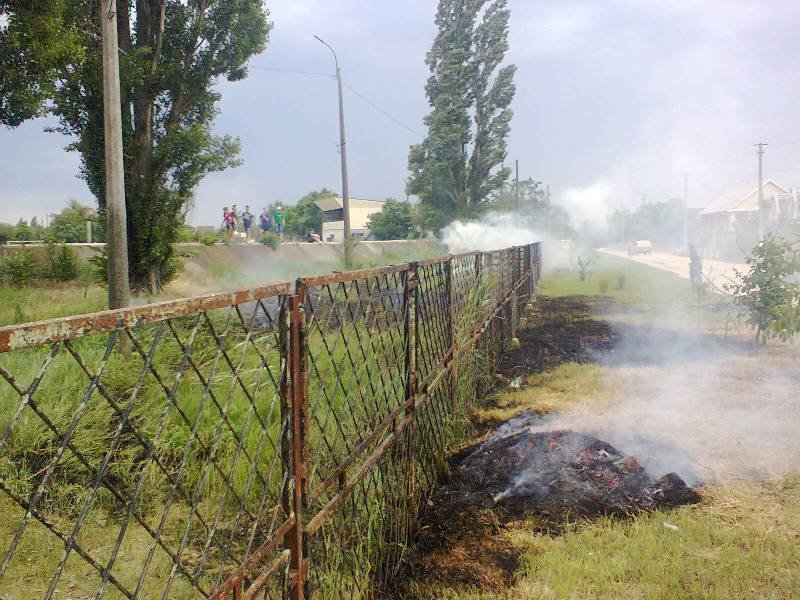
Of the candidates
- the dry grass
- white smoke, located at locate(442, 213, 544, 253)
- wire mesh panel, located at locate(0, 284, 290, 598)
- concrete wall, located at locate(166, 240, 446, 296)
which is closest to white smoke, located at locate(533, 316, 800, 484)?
the dry grass

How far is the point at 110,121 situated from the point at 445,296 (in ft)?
19.1

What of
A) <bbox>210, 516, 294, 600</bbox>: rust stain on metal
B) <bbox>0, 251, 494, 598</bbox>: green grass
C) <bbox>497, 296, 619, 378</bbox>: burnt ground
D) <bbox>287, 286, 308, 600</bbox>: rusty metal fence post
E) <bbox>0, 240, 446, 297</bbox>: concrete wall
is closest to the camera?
<bbox>210, 516, 294, 600</bbox>: rust stain on metal

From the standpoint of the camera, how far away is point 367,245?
2808 cm

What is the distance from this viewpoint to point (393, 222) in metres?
45.2

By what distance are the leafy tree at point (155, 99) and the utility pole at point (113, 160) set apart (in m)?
2.96

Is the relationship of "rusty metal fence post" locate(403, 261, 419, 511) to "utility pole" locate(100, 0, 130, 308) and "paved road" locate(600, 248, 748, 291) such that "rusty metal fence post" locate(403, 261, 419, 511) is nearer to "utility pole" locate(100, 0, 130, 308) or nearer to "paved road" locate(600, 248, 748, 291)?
"utility pole" locate(100, 0, 130, 308)

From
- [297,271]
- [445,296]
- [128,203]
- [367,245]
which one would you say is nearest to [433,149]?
[367,245]

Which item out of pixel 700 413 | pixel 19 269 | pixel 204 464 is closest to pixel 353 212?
pixel 19 269

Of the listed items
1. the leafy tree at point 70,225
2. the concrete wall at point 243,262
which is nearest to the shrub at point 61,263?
the concrete wall at point 243,262

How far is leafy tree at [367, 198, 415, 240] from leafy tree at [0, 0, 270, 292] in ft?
98.8

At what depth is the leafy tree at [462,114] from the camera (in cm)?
3216

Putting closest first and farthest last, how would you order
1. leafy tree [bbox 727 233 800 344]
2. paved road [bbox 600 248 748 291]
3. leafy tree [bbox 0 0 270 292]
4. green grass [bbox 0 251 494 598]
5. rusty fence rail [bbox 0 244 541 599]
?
rusty fence rail [bbox 0 244 541 599] < green grass [bbox 0 251 494 598] < leafy tree [bbox 727 233 800 344] < leafy tree [bbox 0 0 270 292] < paved road [bbox 600 248 748 291]

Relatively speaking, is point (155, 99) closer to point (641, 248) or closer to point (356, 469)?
point (356, 469)

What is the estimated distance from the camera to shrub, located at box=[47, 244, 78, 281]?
13.0m
